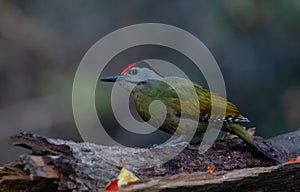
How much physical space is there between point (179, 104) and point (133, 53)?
533cm

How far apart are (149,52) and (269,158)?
227 inches

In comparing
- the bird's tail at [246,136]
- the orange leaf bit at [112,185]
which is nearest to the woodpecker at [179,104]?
the bird's tail at [246,136]

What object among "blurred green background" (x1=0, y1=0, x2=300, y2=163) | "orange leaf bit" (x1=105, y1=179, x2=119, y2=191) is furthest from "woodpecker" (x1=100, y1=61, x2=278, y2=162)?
"blurred green background" (x1=0, y1=0, x2=300, y2=163)

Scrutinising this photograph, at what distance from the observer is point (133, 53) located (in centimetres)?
1048

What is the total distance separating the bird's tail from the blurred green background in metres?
4.17

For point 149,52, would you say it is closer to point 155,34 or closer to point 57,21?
point 155,34

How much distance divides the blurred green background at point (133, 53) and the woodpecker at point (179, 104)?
12.7ft

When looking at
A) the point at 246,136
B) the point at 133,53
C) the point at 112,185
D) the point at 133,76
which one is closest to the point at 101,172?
the point at 112,185

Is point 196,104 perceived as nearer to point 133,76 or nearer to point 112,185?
point 133,76

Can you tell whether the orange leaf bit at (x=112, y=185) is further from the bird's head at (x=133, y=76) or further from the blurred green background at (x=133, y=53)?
the blurred green background at (x=133, y=53)

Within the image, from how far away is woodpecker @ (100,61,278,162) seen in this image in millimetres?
5168

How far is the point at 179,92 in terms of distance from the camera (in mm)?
5309

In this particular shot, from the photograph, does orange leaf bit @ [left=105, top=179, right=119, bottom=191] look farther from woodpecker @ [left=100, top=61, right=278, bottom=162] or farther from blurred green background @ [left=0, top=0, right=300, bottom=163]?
blurred green background @ [left=0, top=0, right=300, bottom=163]

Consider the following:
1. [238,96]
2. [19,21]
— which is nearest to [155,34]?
[238,96]
